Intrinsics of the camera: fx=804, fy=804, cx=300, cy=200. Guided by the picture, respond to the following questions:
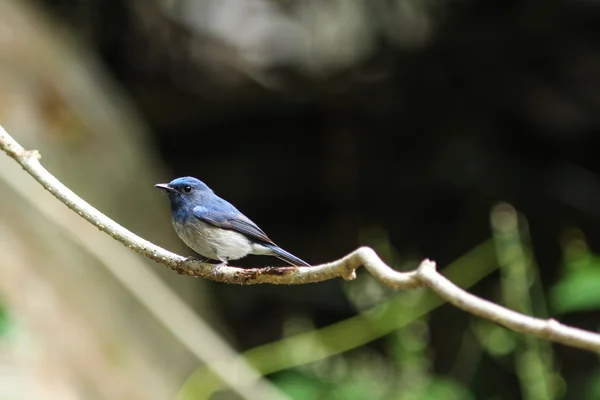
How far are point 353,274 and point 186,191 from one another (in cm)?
126

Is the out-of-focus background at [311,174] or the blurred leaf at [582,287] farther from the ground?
the out-of-focus background at [311,174]

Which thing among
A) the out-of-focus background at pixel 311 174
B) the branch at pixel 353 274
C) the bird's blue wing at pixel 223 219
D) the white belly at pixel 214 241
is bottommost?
the branch at pixel 353 274

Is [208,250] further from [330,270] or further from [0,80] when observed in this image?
[0,80]

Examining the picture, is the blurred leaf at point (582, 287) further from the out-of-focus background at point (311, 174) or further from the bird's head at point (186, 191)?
the bird's head at point (186, 191)

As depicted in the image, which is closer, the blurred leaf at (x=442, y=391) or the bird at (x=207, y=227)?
the bird at (x=207, y=227)

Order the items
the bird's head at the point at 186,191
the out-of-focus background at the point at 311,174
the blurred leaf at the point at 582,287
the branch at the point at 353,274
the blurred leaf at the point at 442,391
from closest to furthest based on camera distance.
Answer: the branch at the point at 353,274, the bird's head at the point at 186,191, the blurred leaf at the point at 582,287, the out-of-focus background at the point at 311,174, the blurred leaf at the point at 442,391

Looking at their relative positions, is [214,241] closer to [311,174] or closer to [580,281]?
[580,281]

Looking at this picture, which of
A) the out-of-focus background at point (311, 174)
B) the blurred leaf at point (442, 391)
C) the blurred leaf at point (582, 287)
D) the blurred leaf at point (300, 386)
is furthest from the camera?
the blurred leaf at point (300, 386)

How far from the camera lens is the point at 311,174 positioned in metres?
6.44

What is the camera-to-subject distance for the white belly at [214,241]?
262cm

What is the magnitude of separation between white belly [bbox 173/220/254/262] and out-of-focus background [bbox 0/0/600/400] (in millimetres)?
1801

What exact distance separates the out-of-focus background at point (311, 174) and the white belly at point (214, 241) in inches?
70.9

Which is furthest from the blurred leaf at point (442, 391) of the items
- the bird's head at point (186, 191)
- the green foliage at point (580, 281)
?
the bird's head at point (186, 191)

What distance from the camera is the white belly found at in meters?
2.62
